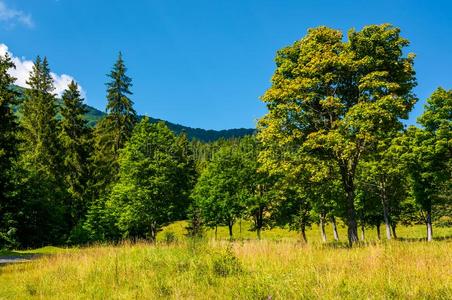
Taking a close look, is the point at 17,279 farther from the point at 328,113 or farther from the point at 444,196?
the point at 444,196

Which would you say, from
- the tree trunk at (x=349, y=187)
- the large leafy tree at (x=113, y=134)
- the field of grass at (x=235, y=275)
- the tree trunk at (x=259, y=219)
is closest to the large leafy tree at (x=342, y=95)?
the tree trunk at (x=349, y=187)

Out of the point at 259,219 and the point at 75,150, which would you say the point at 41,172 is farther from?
the point at 259,219

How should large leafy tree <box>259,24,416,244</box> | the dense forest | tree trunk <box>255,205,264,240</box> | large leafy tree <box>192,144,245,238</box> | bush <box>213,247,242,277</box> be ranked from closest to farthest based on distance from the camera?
bush <box>213,247,242,277</box> < large leafy tree <box>259,24,416,244</box> < the dense forest < tree trunk <box>255,205,264,240</box> < large leafy tree <box>192,144,245,238</box>

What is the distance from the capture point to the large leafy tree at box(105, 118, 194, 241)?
37812mm

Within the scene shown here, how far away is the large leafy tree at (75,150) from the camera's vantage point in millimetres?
51750

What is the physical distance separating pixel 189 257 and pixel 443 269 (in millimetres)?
6727

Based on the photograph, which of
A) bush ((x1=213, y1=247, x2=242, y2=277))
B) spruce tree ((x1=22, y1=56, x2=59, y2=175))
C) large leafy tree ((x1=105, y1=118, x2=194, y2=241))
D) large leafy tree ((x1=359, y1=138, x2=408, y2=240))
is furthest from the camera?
spruce tree ((x1=22, y1=56, x2=59, y2=175))

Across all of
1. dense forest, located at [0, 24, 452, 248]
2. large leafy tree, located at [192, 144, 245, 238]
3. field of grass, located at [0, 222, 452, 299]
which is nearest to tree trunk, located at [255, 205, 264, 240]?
dense forest, located at [0, 24, 452, 248]

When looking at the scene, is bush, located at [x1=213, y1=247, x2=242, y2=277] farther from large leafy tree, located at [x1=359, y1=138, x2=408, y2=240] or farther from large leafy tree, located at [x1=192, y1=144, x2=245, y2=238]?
large leafy tree, located at [x1=192, y1=144, x2=245, y2=238]

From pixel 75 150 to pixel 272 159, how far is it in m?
36.6

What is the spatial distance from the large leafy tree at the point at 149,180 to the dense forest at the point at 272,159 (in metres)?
0.13

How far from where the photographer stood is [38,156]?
166 feet

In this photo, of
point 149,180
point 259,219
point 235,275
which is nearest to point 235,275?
point 235,275

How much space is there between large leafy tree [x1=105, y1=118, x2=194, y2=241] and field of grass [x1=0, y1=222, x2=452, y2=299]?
896 inches
